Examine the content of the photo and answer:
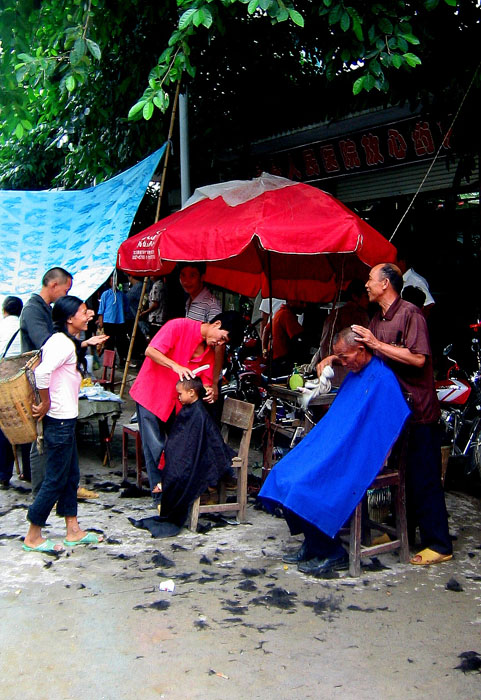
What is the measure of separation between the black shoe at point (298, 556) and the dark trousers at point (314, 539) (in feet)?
0.11

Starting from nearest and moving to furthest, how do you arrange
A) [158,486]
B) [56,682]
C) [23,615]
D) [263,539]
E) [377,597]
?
[56,682], [23,615], [377,597], [263,539], [158,486]

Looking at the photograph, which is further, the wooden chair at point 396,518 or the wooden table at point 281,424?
the wooden table at point 281,424

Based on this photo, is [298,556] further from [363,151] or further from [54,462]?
[363,151]

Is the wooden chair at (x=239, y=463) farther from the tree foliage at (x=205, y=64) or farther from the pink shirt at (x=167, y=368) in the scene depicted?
the tree foliage at (x=205, y=64)

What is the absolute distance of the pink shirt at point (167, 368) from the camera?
5477 millimetres

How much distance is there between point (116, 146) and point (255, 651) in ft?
26.2

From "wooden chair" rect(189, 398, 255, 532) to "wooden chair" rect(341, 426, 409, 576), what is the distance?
1.00m

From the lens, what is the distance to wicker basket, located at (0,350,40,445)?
15.5ft

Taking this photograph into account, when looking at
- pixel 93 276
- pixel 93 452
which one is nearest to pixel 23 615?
pixel 93 276

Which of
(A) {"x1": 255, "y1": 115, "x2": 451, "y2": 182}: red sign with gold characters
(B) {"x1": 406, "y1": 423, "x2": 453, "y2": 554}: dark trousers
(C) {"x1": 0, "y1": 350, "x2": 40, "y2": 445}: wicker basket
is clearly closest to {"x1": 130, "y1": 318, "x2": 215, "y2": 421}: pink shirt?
(C) {"x1": 0, "y1": 350, "x2": 40, "y2": 445}: wicker basket

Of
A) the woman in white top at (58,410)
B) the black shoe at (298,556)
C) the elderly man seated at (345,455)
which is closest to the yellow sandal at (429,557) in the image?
the elderly man seated at (345,455)

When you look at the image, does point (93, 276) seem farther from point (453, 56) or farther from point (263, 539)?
point (453, 56)

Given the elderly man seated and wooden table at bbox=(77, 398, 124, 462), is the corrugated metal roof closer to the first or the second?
wooden table at bbox=(77, 398, 124, 462)

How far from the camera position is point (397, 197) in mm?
9508
